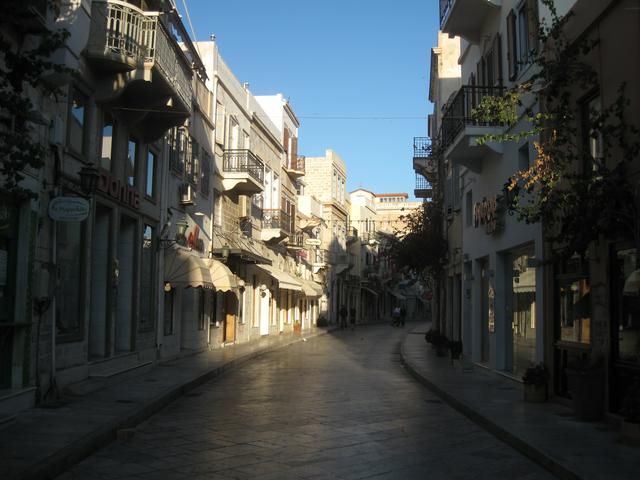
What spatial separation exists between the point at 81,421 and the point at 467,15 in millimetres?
13968

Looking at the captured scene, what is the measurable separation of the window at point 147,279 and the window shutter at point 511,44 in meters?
9.43

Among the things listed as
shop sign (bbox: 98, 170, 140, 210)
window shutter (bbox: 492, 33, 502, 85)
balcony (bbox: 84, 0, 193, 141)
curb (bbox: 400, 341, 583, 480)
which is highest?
window shutter (bbox: 492, 33, 502, 85)

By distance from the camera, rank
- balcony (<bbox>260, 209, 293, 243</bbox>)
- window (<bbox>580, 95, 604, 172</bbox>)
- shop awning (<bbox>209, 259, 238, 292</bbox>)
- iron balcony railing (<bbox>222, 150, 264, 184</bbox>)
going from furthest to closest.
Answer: balcony (<bbox>260, 209, 293, 243</bbox>), iron balcony railing (<bbox>222, 150, 264, 184</bbox>), shop awning (<bbox>209, 259, 238, 292</bbox>), window (<bbox>580, 95, 604, 172</bbox>)

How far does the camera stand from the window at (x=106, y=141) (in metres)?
14.7

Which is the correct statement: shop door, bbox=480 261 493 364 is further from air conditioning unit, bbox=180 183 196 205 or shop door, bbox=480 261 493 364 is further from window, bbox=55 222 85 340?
window, bbox=55 222 85 340

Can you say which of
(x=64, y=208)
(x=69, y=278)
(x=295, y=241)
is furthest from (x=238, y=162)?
(x=64, y=208)

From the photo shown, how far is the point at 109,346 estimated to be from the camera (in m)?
15.1

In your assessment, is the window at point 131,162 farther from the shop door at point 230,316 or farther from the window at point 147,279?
the shop door at point 230,316

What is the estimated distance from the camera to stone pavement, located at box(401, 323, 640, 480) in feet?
23.9

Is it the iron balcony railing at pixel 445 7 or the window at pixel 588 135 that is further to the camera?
the iron balcony railing at pixel 445 7

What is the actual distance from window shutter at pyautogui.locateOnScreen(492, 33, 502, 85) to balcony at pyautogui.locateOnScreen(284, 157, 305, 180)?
77.4 ft

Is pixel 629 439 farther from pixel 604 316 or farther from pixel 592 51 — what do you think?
pixel 592 51

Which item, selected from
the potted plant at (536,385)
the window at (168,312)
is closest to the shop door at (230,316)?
the window at (168,312)

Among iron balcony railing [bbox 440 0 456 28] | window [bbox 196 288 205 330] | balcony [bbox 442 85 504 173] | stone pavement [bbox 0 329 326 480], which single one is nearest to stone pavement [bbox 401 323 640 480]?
stone pavement [bbox 0 329 326 480]
